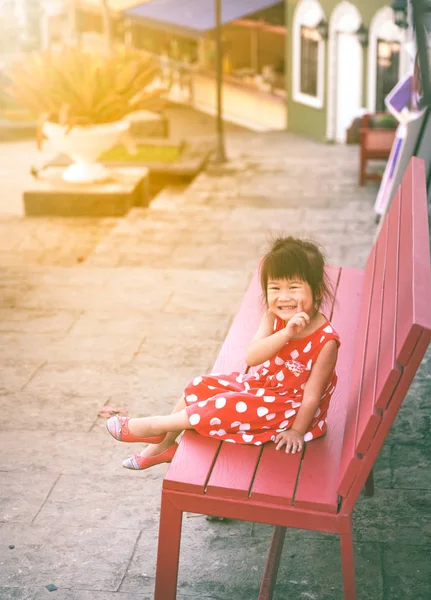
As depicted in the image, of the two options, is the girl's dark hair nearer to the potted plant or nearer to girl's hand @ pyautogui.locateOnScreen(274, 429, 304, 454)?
girl's hand @ pyautogui.locateOnScreen(274, 429, 304, 454)

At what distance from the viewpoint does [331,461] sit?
3.45 metres

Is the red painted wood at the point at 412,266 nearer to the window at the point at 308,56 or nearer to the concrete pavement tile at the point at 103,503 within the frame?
the concrete pavement tile at the point at 103,503

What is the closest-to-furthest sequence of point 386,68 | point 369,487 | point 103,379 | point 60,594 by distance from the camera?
point 60,594 < point 369,487 < point 103,379 < point 386,68

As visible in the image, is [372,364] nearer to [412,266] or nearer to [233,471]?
[412,266]

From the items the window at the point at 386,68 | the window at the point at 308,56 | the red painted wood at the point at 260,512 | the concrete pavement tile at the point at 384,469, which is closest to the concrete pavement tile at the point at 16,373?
the concrete pavement tile at the point at 384,469

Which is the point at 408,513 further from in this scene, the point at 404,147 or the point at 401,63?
the point at 401,63

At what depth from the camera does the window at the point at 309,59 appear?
20.1 meters

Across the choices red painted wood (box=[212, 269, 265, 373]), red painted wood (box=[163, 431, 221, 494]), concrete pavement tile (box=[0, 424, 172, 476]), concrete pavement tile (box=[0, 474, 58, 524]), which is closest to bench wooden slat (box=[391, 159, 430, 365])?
red painted wood (box=[212, 269, 265, 373])

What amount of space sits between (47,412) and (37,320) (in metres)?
1.60

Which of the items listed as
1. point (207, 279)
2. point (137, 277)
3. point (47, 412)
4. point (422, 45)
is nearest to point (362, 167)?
point (207, 279)

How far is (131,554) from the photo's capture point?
3908 mm

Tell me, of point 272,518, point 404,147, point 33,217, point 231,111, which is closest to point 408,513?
point 272,518

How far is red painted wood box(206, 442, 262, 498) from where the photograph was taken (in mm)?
3260

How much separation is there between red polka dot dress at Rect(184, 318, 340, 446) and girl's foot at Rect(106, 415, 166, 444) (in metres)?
0.25
